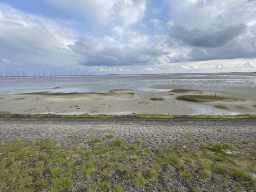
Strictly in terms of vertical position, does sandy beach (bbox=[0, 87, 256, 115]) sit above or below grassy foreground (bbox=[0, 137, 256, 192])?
below

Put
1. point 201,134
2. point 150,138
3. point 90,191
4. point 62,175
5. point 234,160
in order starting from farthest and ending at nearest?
1. point 201,134
2. point 150,138
3. point 234,160
4. point 62,175
5. point 90,191

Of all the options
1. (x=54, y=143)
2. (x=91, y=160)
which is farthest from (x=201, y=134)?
(x=54, y=143)

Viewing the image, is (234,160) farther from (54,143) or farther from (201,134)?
(54,143)

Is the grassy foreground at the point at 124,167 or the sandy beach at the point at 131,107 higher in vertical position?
the grassy foreground at the point at 124,167

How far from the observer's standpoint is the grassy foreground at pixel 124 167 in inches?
237

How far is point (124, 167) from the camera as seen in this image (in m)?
7.35

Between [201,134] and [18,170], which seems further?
[201,134]

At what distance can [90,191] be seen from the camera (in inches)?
225

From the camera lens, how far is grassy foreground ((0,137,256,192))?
6016mm

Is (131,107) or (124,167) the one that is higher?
(124,167)

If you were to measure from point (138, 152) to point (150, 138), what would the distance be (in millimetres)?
2892

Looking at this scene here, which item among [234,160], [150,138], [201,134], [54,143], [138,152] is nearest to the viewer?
[234,160]

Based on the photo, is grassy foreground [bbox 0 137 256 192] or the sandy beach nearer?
grassy foreground [bbox 0 137 256 192]

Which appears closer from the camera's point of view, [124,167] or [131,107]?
[124,167]
